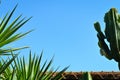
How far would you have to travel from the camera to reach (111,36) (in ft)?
23.4

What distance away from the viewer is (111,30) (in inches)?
280

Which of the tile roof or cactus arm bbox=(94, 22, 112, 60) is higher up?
cactus arm bbox=(94, 22, 112, 60)

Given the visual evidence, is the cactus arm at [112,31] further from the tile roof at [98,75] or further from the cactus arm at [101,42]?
the tile roof at [98,75]

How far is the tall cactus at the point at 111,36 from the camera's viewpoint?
7.05m

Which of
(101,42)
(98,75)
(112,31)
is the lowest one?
(98,75)

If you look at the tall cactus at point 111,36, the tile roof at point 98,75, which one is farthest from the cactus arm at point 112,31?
the tile roof at point 98,75

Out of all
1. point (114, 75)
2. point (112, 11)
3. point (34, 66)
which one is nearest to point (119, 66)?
point (112, 11)

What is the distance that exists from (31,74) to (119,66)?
1569 mm

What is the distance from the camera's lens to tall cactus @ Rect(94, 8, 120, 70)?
277 inches

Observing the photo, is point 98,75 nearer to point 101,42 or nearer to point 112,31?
point 101,42

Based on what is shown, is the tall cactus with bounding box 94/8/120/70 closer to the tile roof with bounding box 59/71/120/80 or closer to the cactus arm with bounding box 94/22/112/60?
the cactus arm with bounding box 94/22/112/60

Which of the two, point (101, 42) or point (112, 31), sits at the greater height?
point (112, 31)

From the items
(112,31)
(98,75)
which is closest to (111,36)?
(112,31)

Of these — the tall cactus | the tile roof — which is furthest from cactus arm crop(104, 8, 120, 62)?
the tile roof
